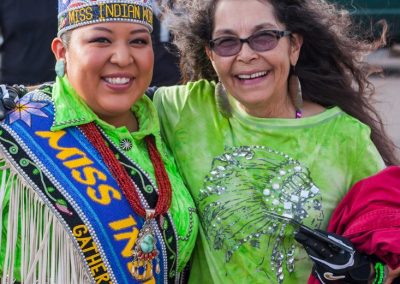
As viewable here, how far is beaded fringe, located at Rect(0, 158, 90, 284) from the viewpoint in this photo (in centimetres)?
224

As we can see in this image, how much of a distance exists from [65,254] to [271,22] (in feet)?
3.28

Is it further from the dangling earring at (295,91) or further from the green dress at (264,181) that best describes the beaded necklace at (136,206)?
the dangling earring at (295,91)

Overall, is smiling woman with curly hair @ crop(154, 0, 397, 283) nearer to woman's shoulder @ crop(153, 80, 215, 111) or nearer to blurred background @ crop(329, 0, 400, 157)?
woman's shoulder @ crop(153, 80, 215, 111)

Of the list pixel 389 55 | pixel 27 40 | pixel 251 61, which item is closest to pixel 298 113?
pixel 251 61

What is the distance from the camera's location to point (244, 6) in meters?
2.54

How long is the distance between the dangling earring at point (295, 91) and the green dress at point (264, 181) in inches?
3.7

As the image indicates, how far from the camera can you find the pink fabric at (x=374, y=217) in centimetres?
231

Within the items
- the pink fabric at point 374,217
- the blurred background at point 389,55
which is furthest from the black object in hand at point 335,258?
the blurred background at point 389,55

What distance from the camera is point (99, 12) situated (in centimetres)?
232

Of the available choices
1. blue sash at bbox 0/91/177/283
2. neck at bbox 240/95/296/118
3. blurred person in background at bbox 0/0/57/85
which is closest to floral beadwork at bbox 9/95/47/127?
blue sash at bbox 0/91/177/283

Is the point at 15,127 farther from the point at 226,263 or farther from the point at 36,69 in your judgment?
the point at 36,69

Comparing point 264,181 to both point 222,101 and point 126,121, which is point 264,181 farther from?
point 126,121

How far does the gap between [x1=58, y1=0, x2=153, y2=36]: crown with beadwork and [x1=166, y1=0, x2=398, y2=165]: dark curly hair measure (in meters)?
0.37

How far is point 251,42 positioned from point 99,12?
509 mm
